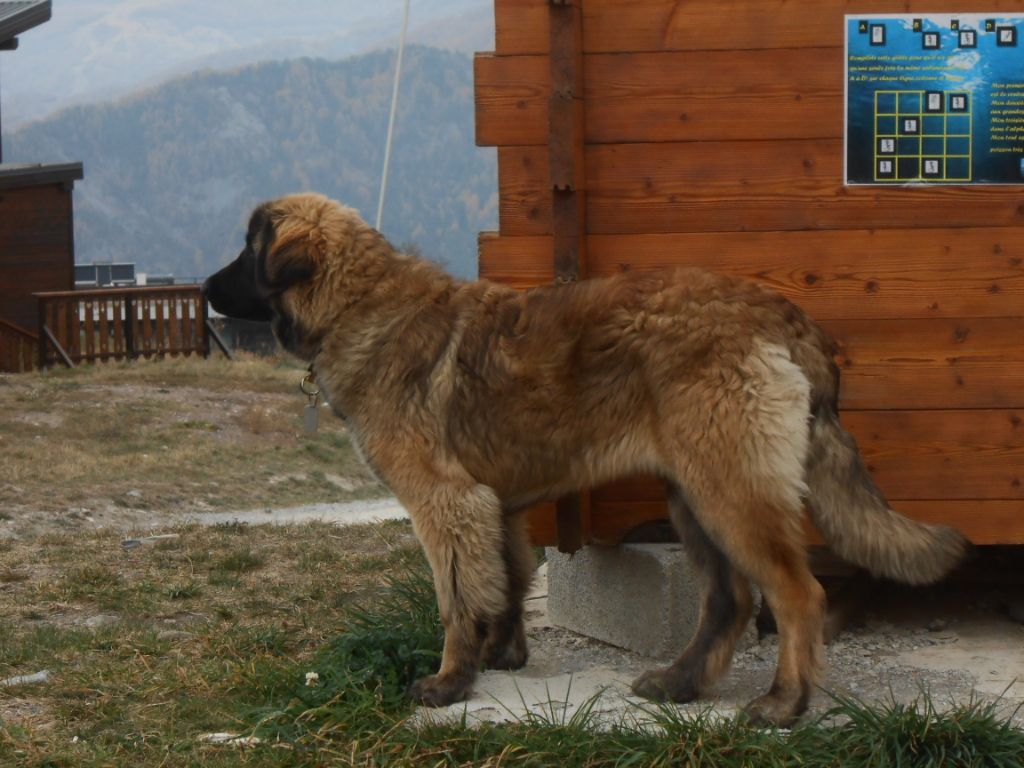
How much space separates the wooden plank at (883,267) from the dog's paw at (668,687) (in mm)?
1454

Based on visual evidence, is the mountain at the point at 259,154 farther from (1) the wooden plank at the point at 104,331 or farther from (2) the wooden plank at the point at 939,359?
(2) the wooden plank at the point at 939,359

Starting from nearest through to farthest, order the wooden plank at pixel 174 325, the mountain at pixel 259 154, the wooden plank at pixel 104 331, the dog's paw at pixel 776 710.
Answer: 1. the dog's paw at pixel 776 710
2. the wooden plank at pixel 104 331
3. the wooden plank at pixel 174 325
4. the mountain at pixel 259 154

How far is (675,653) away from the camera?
5148 mm

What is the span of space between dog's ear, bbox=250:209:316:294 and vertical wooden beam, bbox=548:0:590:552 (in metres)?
0.93

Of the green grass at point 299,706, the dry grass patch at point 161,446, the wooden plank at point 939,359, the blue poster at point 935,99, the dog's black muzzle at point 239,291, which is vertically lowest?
the dry grass patch at point 161,446

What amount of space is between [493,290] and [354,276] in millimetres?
486

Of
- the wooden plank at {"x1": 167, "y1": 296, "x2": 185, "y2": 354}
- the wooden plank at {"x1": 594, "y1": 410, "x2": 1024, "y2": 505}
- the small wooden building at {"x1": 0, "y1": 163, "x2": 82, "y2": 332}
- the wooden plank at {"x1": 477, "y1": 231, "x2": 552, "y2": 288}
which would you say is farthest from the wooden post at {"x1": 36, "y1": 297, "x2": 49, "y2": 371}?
the wooden plank at {"x1": 594, "y1": 410, "x2": 1024, "y2": 505}

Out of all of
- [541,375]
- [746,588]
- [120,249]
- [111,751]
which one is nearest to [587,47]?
[541,375]

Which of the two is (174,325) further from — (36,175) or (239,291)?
(239,291)

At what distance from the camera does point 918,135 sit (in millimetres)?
4988

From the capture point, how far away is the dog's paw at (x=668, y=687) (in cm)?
450

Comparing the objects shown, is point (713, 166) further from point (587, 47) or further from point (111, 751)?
point (111, 751)

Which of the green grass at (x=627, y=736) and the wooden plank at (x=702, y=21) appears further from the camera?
the wooden plank at (x=702, y=21)

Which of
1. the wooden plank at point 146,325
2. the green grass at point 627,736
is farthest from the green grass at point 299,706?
the wooden plank at point 146,325
